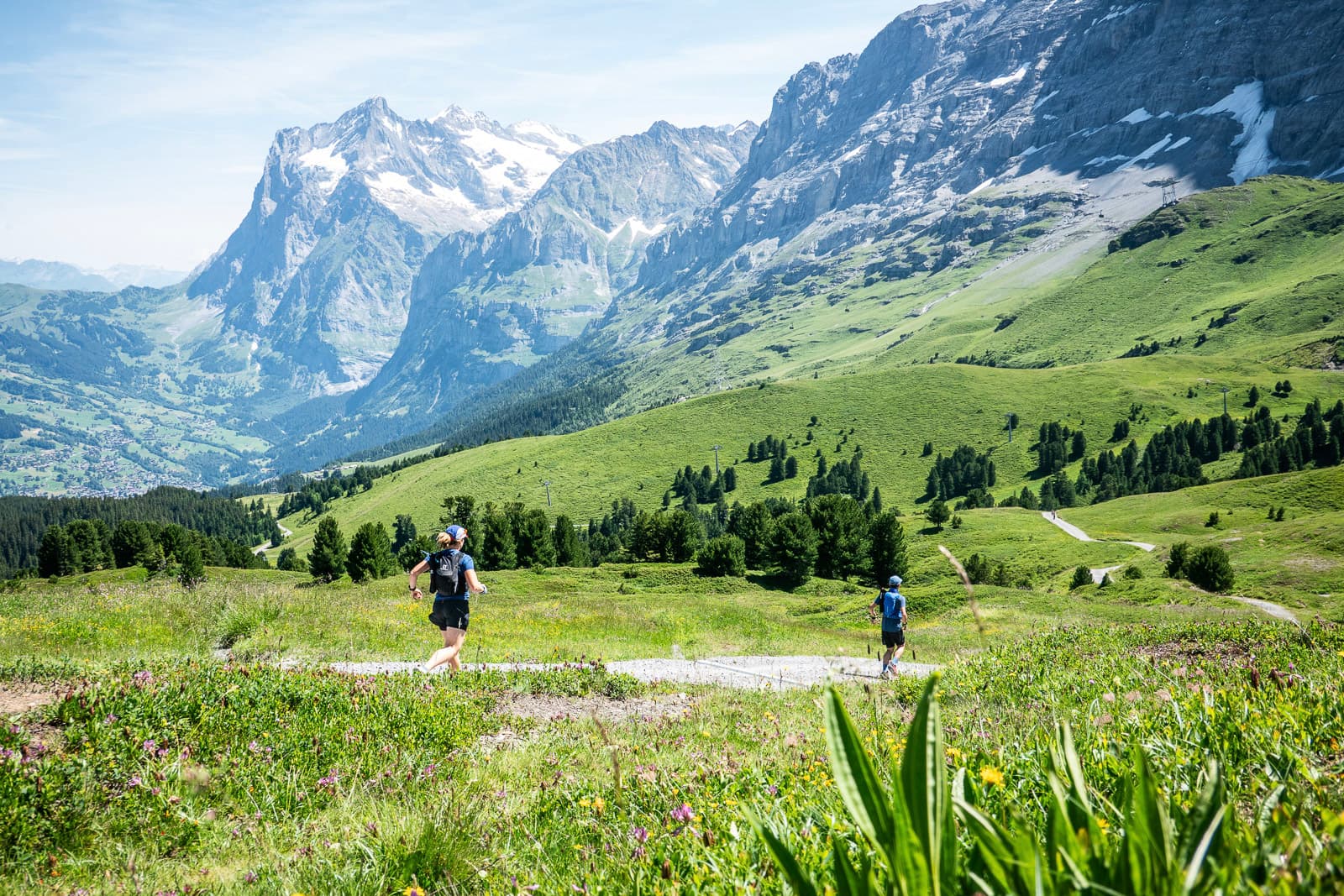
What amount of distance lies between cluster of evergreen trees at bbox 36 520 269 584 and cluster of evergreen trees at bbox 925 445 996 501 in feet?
424

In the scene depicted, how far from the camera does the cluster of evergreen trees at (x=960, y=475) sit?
518ft

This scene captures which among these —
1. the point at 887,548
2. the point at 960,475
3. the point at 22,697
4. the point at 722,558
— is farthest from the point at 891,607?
the point at 960,475

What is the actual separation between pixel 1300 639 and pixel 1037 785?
11166mm

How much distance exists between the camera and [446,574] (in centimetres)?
1450

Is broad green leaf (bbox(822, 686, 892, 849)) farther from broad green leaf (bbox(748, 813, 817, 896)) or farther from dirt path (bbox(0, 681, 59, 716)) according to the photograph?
dirt path (bbox(0, 681, 59, 716))

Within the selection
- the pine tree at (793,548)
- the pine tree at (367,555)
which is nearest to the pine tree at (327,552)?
the pine tree at (367,555)

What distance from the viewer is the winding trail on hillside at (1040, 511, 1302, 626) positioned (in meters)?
40.8

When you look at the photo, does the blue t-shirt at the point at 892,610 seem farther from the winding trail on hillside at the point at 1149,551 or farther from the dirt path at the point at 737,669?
the winding trail on hillside at the point at 1149,551

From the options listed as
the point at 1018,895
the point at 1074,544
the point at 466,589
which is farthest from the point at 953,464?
the point at 1018,895

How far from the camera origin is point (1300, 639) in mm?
11852

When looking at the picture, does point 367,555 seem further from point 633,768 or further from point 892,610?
point 633,768

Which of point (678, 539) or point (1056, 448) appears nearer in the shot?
point (678, 539)

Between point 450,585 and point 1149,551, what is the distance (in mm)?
79136

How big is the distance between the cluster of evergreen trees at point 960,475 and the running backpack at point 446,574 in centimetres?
15298
